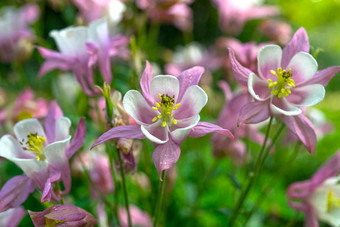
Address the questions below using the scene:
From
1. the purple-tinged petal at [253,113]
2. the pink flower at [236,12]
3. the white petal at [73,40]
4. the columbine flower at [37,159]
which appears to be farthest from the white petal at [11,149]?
the pink flower at [236,12]

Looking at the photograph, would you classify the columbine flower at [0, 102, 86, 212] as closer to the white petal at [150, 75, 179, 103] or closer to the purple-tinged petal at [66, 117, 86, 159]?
the purple-tinged petal at [66, 117, 86, 159]

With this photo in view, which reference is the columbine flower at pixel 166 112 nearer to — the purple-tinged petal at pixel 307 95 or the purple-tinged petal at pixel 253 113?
the purple-tinged petal at pixel 253 113

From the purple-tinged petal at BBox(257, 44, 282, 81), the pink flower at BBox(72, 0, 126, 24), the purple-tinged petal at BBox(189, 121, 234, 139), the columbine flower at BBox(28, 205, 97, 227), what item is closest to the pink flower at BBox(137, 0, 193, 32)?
the pink flower at BBox(72, 0, 126, 24)

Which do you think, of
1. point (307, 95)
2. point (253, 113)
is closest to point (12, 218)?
point (253, 113)

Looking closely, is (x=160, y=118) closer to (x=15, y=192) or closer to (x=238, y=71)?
(x=238, y=71)

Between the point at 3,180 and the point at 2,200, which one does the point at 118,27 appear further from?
the point at 2,200

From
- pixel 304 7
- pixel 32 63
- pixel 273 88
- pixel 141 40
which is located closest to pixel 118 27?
pixel 141 40
